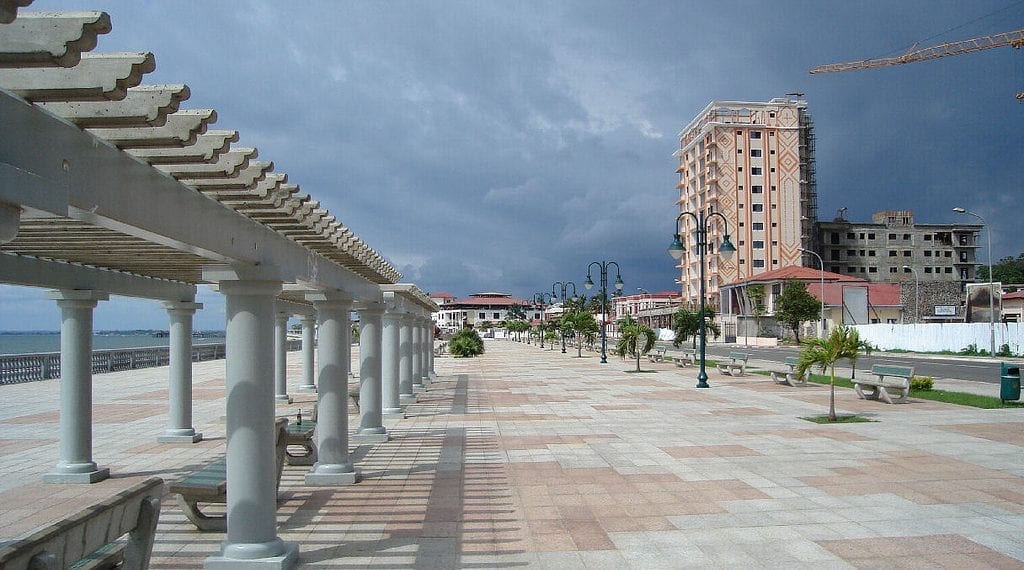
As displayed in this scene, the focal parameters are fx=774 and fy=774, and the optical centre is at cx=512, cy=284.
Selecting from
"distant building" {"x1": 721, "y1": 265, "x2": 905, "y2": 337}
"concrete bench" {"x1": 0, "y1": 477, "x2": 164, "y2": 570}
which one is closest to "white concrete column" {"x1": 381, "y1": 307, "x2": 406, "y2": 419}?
"concrete bench" {"x1": 0, "y1": 477, "x2": 164, "y2": 570}

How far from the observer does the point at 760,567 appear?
236 inches

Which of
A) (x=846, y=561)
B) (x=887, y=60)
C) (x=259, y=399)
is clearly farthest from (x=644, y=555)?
(x=887, y=60)

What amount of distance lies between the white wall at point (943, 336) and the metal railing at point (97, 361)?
130 ft

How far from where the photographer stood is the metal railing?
22.5 metres

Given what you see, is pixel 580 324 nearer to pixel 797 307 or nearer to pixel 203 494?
pixel 797 307

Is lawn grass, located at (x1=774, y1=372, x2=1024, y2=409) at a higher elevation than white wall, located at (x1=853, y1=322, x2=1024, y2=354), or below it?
below

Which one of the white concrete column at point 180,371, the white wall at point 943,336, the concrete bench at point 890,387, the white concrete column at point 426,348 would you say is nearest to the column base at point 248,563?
the white concrete column at point 180,371

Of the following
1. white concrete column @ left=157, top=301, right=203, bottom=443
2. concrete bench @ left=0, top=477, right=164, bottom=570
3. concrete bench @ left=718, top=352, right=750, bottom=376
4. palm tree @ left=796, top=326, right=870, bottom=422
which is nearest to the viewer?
concrete bench @ left=0, top=477, right=164, bottom=570

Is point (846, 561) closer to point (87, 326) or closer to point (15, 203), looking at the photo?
point (15, 203)

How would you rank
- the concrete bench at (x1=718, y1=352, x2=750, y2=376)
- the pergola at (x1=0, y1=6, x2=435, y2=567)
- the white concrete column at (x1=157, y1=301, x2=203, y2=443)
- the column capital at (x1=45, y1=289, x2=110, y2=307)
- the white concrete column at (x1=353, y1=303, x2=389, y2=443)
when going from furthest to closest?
1. the concrete bench at (x1=718, y1=352, x2=750, y2=376)
2. the white concrete column at (x1=157, y1=301, x2=203, y2=443)
3. the white concrete column at (x1=353, y1=303, x2=389, y2=443)
4. the column capital at (x1=45, y1=289, x2=110, y2=307)
5. the pergola at (x1=0, y1=6, x2=435, y2=567)

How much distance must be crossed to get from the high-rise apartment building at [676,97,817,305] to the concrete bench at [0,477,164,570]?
86135mm

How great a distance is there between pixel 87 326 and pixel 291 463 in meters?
3.08

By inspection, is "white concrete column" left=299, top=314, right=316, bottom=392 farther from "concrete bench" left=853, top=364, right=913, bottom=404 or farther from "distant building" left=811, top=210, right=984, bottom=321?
"distant building" left=811, top=210, right=984, bottom=321

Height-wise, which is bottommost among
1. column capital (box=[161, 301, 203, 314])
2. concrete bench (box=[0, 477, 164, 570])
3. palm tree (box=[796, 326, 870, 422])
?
concrete bench (box=[0, 477, 164, 570])
